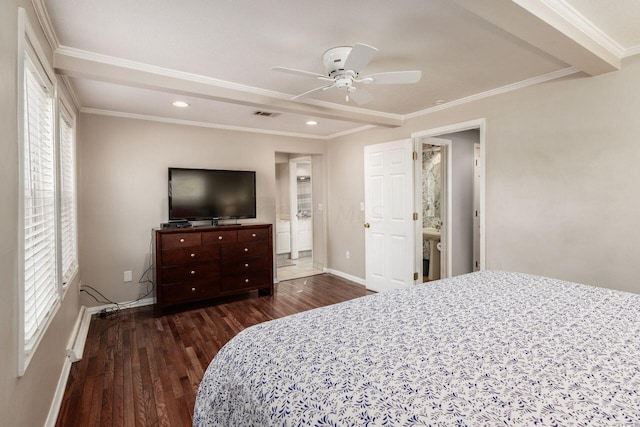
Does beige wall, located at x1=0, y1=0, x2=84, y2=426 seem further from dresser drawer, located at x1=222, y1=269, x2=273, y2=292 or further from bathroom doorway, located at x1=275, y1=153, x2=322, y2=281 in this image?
bathroom doorway, located at x1=275, y1=153, x2=322, y2=281

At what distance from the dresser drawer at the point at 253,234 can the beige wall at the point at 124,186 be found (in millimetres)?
1012

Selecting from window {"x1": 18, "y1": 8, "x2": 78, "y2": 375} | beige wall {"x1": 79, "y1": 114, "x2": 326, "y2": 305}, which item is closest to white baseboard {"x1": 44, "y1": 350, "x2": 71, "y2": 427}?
window {"x1": 18, "y1": 8, "x2": 78, "y2": 375}

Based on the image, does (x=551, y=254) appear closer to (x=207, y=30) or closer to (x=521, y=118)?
(x=521, y=118)

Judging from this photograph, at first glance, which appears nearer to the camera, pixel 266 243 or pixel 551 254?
pixel 551 254

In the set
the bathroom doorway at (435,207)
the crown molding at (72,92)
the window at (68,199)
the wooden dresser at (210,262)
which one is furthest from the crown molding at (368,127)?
the wooden dresser at (210,262)

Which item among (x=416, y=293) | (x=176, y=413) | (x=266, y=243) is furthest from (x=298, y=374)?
(x=266, y=243)

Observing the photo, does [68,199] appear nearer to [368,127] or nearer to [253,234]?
[253,234]

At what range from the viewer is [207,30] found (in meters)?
2.03

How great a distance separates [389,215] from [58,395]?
3646mm

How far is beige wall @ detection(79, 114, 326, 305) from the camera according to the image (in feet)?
12.3

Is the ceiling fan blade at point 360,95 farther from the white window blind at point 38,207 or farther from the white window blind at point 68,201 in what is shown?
the white window blind at point 68,201

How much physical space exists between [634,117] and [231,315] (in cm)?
402

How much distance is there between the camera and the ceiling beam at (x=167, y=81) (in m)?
2.29

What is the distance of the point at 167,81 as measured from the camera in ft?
8.61
